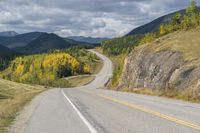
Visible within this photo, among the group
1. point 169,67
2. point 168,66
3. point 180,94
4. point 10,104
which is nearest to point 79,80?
point 168,66

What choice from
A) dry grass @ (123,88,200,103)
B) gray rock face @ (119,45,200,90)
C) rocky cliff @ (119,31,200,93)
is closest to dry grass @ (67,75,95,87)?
gray rock face @ (119,45,200,90)

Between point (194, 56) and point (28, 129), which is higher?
point (194, 56)

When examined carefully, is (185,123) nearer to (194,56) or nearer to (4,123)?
(4,123)

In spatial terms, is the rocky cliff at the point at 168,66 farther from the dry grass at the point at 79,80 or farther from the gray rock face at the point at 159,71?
the dry grass at the point at 79,80

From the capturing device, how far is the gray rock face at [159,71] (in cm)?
3822

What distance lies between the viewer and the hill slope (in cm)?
3809

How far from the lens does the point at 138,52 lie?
222ft

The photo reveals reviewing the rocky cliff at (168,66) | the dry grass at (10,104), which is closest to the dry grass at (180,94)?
the rocky cliff at (168,66)

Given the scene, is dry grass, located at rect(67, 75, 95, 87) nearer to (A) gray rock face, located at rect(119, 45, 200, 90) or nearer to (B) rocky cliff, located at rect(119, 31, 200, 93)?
(A) gray rock face, located at rect(119, 45, 200, 90)

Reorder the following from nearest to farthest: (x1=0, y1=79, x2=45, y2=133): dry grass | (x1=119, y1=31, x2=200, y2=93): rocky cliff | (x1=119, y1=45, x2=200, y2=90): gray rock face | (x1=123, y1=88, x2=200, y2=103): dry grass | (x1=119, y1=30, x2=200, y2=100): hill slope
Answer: (x1=0, y1=79, x2=45, y2=133): dry grass, (x1=123, y1=88, x2=200, y2=103): dry grass, (x1=119, y1=30, x2=200, y2=100): hill slope, (x1=119, y1=45, x2=200, y2=90): gray rock face, (x1=119, y1=31, x2=200, y2=93): rocky cliff

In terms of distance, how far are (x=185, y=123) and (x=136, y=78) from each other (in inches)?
1739

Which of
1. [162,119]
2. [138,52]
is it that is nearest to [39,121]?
[162,119]

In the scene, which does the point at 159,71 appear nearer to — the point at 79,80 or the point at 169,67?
the point at 169,67

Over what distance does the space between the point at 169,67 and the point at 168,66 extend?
604mm
